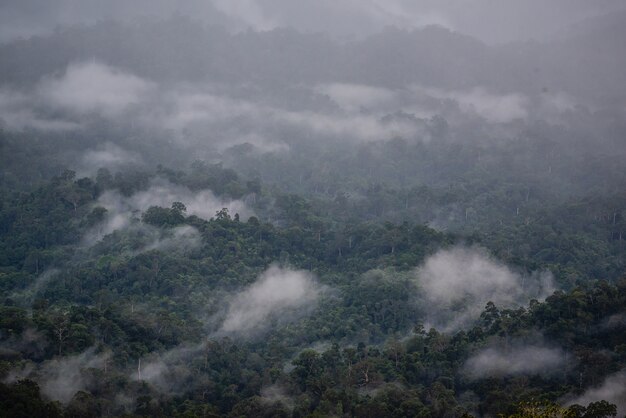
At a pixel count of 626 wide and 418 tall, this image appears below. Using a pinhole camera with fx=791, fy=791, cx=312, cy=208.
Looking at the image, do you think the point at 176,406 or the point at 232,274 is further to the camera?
the point at 232,274

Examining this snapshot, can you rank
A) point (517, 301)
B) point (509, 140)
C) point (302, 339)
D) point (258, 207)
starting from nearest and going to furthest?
point (302, 339) → point (517, 301) → point (258, 207) → point (509, 140)

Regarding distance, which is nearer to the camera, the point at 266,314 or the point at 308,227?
the point at 266,314

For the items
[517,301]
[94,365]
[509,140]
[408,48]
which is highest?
[408,48]

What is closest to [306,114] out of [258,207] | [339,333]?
[258,207]

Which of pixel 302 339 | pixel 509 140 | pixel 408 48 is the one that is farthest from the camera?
pixel 408 48

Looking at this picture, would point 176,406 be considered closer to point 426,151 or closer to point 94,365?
point 94,365

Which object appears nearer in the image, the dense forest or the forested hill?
the forested hill

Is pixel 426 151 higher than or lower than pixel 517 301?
higher

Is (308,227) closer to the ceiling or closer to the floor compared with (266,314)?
closer to the ceiling
